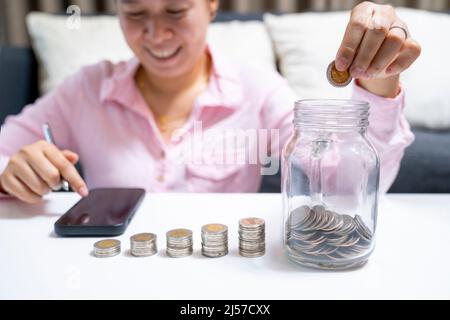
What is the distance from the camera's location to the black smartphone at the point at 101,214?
1.45 ft

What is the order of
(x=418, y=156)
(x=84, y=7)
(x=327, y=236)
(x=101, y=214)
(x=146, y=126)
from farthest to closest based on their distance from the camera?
(x=84, y=7) < (x=418, y=156) < (x=146, y=126) < (x=101, y=214) < (x=327, y=236)

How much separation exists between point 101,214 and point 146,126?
257mm

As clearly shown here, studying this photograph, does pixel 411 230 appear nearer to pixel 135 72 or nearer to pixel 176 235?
pixel 176 235

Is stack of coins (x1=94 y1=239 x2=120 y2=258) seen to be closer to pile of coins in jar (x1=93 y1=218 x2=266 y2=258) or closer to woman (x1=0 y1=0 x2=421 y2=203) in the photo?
pile of coins in jar (x1=93 y1=218 x2=266 y2=258)

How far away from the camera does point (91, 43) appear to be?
42.6 inches

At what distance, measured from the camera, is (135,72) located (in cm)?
75

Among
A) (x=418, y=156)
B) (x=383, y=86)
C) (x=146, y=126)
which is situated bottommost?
(x=418, y=156)

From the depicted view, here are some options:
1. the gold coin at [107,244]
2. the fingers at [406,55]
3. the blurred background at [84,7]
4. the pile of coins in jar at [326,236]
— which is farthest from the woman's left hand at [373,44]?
the blurred background at [84,7]

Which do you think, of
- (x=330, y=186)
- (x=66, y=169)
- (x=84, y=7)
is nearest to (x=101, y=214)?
(x=66, y=169)

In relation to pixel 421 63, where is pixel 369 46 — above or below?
above

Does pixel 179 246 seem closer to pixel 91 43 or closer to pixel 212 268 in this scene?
pixel 212 268

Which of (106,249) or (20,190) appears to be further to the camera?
(20,190)
